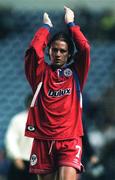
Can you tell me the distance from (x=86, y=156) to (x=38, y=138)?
2.00 meters

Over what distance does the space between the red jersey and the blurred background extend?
2.24 metres

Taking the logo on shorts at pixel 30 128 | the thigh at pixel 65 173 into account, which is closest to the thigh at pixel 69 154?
the thigh at pixel 65 173

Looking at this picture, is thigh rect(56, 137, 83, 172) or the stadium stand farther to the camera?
the stadium stand

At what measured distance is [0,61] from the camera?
8.81 metres

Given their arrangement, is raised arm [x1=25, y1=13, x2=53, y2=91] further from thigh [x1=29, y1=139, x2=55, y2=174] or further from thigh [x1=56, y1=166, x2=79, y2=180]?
thigh [x1=56, y1=166, x2=79, y2=180]

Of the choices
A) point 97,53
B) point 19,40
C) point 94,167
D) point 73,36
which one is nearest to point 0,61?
point 19,40

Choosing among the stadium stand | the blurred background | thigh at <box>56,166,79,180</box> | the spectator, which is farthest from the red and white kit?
the stadium stand

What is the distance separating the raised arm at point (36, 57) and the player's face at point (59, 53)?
0.06 metres

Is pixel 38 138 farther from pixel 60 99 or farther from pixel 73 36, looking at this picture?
pixel 73 36

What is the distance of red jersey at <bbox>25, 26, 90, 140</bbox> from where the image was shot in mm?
5789

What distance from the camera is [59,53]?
5.82 m

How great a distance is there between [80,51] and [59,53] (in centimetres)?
13

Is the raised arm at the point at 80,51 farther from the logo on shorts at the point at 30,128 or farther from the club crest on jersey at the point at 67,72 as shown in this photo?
the logo on shorts at the point at 30,128

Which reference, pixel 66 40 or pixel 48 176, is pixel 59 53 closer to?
pixel 66 40
